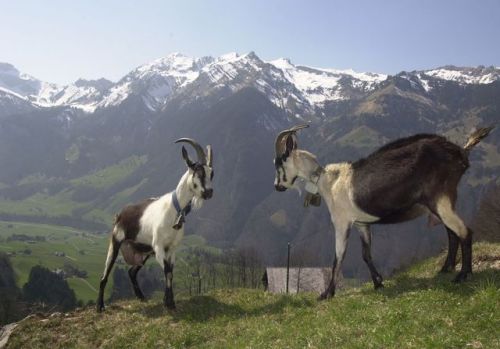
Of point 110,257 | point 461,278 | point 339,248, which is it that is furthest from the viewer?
point 110,257

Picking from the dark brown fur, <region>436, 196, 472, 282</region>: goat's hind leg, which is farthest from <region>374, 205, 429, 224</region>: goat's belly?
the dark brown fur

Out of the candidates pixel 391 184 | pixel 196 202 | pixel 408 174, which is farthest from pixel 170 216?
pixel 408 174

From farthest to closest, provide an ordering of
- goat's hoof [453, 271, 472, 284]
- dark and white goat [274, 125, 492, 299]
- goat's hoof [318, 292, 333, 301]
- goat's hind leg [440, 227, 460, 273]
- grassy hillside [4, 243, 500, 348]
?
goat's hoof [318, 292, 333, 301]
goat's hind leg [440, 227, 460, 273]
dark and white goat [274, 125, 492, 299]
goat's hoof [453, 271, 472, 284]
grassy hillside [4, 243, 500, 348]

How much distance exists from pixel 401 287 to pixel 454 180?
364cm

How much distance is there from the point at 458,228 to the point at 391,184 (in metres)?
2.20

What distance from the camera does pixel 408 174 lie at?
13.5m

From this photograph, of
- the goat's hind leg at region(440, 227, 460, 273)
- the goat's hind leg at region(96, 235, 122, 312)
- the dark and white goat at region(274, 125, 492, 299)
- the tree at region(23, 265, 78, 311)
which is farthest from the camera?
the tree at region(23, 265, 78, 311)

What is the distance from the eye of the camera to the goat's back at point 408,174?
1309 cm

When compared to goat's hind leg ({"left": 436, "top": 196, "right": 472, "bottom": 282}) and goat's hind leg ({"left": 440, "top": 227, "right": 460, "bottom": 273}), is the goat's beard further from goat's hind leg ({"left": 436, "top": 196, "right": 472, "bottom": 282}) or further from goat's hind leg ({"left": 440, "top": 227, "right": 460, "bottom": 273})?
goat's hind leg ({"left": 440, "top": 227, "right": 460, "bottom": 273})

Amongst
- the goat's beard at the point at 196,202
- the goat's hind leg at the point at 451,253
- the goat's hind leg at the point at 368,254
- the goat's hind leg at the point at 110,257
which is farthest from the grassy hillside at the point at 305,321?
the goat's beard at the point at 196,202

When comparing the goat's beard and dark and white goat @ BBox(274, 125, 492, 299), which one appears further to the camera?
the goat's beard

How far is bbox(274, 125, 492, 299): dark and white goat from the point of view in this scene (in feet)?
42.7

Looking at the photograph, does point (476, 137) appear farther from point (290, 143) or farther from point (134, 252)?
point (134, 252)

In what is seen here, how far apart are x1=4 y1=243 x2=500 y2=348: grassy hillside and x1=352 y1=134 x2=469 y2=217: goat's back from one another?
8.33ft
